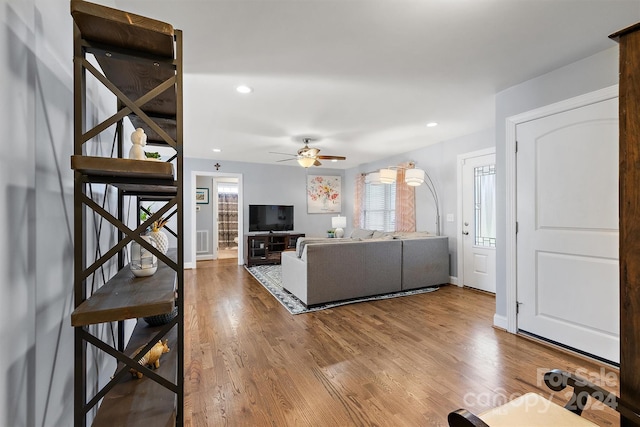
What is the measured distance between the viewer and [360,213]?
274 inches

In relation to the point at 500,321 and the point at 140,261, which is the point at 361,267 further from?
the point at 140,261

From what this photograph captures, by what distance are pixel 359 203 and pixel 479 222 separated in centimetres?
311

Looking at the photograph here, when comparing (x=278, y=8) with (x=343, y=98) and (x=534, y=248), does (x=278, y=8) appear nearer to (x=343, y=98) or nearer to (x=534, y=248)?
(x=343, y=98)

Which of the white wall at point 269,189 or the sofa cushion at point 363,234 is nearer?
the sofa cushion at point 363,234

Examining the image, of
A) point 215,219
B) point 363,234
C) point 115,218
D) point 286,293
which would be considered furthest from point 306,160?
point 215,219

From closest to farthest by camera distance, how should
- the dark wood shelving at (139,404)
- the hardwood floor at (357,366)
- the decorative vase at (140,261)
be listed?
the dark wood shelving at (139,404) → the decorative vase at (140,261) → the hardwood floor at (357,366)

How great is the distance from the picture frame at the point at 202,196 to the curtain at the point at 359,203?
12.8 feet

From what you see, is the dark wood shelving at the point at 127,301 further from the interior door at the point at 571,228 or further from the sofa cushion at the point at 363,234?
the sofa cushion at the point at 363,234

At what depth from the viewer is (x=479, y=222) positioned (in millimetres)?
4285

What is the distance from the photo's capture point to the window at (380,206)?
6141 millimetres

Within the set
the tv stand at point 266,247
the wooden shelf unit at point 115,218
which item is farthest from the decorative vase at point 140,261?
the tv stand at point 266,247

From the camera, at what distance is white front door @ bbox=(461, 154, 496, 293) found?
410 cm

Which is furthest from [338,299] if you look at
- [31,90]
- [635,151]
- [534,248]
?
[31,90]

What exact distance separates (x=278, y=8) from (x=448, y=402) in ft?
8.59
